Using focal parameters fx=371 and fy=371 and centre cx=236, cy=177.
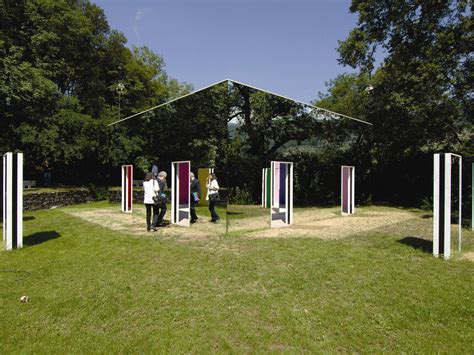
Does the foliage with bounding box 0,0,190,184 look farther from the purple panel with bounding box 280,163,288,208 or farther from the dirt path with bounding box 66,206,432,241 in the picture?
the purple panel with bounding box 280,163,288,208

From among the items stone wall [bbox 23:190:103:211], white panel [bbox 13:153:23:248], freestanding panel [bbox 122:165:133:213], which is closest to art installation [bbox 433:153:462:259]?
white panel [bbox 13:153:23:248]

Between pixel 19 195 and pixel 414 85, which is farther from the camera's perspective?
pixel 414 85

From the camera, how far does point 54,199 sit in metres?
18.7

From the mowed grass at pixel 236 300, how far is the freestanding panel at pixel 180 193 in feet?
8.88

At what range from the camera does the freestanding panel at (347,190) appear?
14328 mm

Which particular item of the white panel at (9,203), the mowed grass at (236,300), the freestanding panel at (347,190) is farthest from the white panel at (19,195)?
the freestanding panel at (347,190)

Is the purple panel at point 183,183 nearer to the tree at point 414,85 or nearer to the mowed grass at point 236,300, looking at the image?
the mowed grass at point 236,300

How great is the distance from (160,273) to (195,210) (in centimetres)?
445

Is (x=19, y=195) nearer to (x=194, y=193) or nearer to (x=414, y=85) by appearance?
(x=194, y=193)

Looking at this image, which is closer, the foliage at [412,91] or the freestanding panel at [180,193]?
the freestanding panel at [180,193]

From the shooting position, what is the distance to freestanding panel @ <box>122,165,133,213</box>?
598 inches

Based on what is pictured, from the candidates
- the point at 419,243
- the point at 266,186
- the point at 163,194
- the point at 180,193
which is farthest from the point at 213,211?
the point at 419,243

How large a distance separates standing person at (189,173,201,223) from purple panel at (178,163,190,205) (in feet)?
0.66

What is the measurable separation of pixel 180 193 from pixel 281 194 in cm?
304
